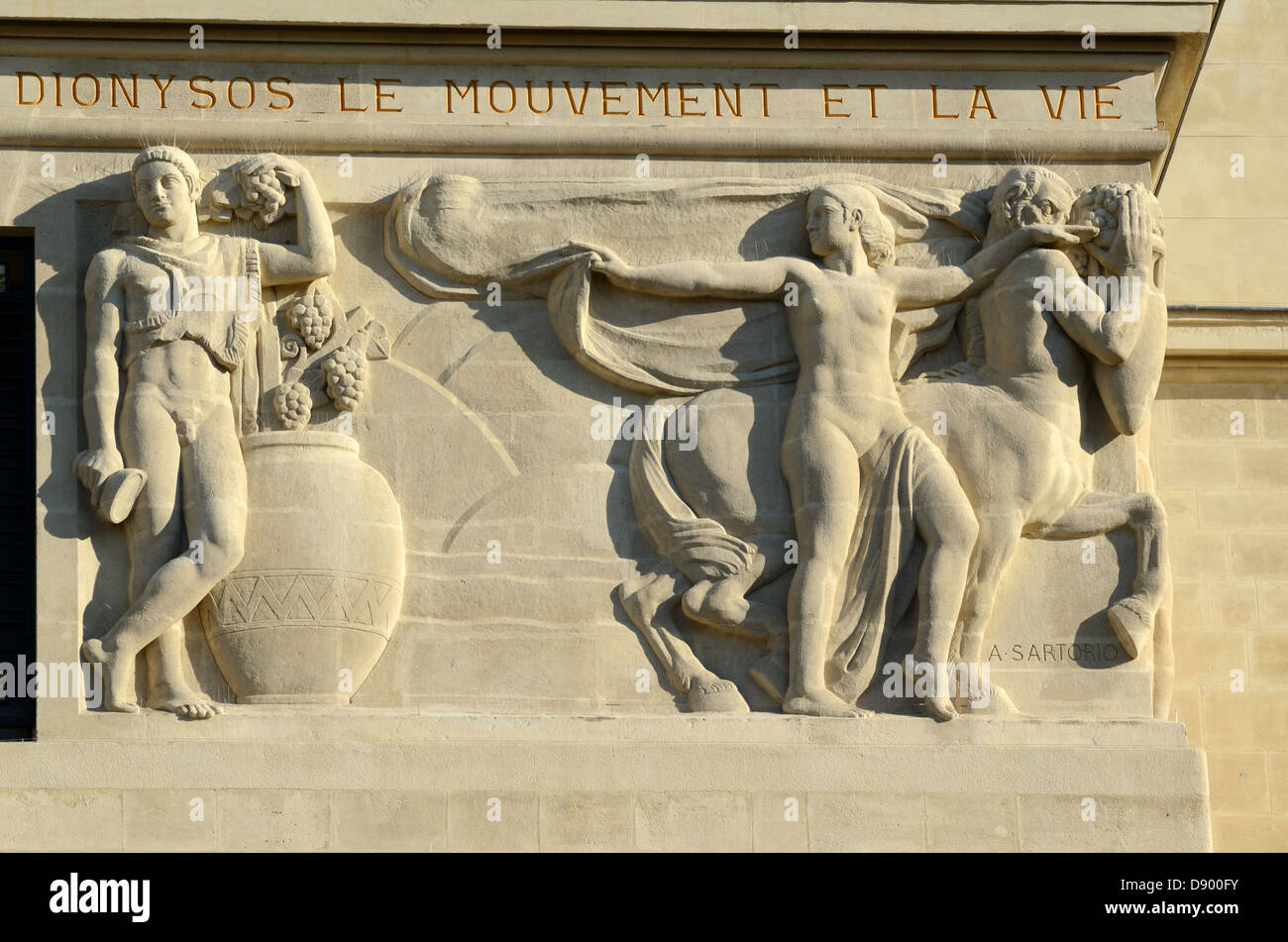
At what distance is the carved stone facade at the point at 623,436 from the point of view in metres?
15.3

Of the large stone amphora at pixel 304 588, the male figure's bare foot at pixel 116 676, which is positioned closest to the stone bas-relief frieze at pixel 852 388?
the large stone amphora at pixel 304 588

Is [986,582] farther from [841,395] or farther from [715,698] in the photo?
[715,698]

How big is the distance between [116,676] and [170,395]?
5.31ft

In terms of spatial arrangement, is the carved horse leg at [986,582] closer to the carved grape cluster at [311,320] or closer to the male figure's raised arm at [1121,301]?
the male figure's raised arm at [1121,301]

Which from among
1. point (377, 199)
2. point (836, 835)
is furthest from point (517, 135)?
point (836, 835)

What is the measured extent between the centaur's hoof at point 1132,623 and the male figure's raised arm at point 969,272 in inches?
80.4

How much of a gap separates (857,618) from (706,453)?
1.28m

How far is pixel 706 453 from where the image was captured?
15.9 metres

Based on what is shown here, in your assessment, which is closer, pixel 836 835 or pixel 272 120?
pixel 836 835

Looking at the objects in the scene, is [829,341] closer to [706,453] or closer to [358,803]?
[706,453]

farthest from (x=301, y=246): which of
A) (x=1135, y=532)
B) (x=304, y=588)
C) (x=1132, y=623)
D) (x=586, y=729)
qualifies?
(x=1132, y=623)

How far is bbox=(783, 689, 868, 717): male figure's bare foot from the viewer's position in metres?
15.4

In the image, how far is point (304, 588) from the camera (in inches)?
608

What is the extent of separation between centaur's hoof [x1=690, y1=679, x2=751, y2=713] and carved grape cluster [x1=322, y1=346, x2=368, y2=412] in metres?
2.55
